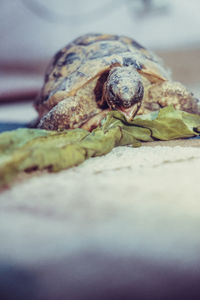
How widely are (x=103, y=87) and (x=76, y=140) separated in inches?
30.2

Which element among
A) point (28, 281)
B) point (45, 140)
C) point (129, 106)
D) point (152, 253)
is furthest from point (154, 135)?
point (28, 281)

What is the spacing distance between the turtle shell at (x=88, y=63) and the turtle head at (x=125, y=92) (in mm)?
216

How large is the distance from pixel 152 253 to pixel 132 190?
0.76ft

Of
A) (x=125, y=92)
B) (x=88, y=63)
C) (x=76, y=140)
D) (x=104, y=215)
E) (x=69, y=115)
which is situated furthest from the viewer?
(x=88, y=63)

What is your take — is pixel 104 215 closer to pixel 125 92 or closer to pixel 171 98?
pixel 125 92

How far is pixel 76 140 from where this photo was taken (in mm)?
1078

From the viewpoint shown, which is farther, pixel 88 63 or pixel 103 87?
pixel 88 63

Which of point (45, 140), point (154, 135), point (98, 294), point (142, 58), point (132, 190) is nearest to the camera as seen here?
point (98, 294)

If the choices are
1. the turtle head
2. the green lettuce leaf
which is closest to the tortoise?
the turtle head

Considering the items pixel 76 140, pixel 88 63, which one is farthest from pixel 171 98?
pixel 76 140

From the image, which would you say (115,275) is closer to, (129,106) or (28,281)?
(28,281)

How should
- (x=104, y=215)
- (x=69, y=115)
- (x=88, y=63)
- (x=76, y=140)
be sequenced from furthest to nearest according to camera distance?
(x=88, y=63) → (x=69, y=115) → (x=76, y=140) → (x=104, y=215)

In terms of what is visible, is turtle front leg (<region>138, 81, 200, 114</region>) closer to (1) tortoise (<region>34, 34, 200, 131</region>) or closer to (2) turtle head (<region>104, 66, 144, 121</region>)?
(1) tortoise (<region>34, 34, 200, 131</region>)

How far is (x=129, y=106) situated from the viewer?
1540 millimetres
